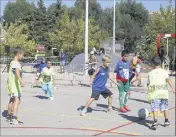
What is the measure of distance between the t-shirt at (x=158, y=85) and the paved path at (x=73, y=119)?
2.17 feet

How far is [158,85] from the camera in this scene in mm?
8891

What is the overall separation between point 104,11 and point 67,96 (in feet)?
199

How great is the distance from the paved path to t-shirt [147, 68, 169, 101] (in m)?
0.66

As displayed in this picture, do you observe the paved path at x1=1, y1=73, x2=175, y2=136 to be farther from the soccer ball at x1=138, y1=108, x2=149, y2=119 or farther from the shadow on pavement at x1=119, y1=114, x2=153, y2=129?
the soccer ball at x1=138, y1=108, x2=149, y2=119

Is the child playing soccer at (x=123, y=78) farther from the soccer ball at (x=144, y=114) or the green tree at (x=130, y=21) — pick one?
the green tree at (x=130, y=21)

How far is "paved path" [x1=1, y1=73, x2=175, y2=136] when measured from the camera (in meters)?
8.34

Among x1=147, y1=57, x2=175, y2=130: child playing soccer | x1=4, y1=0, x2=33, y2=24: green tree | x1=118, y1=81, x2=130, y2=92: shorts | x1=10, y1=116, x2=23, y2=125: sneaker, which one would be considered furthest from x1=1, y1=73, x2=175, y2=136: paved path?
x1=4, y1=0, x2=33, y2=24: green tree

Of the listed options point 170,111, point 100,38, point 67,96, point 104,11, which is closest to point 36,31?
point 100,38

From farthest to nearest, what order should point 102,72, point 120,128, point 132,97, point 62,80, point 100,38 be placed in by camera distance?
point 100,38 < point 62,80 < point 132,97 < point 102,72 < point 120,128

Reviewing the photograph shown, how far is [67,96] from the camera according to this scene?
14.6 meters

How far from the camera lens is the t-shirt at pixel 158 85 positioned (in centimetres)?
882

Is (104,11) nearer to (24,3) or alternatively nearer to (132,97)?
(24,3)

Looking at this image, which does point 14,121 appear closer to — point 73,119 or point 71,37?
point 73,119

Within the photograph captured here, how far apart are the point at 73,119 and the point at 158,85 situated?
216cm
